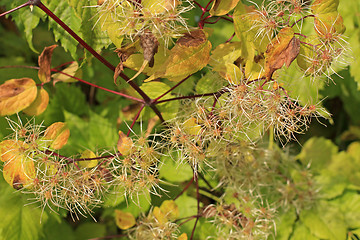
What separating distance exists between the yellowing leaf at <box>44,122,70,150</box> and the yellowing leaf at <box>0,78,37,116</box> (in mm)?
81

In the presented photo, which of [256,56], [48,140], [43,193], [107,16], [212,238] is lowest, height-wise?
[212,238]

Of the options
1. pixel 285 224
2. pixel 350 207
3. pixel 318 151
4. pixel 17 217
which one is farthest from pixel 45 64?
pixel 318 151

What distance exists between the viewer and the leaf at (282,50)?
0.68 metres

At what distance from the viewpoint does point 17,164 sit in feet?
2.58

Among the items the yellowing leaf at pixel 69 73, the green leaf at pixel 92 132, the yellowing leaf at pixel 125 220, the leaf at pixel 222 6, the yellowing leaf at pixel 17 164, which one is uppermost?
the leaf at pixel 222 6

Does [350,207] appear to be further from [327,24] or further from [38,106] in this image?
[38,106]

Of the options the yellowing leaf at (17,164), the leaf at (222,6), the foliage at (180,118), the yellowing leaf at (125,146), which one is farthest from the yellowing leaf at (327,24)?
the yellowing leaf at (17,164)

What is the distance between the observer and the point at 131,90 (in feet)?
2.99

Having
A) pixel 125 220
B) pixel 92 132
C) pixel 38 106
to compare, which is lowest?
pixel 125 220

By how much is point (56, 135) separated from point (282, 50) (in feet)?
1.87

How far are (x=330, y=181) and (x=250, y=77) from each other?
78 centimetres

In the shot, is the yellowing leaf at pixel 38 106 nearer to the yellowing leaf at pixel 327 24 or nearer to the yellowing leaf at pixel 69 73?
the yellowing leaf at pixel 69 73

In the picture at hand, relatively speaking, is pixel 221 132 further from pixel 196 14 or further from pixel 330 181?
pixel 330 181

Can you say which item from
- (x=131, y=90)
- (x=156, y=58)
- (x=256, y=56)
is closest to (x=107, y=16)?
(x=156, y=58)
